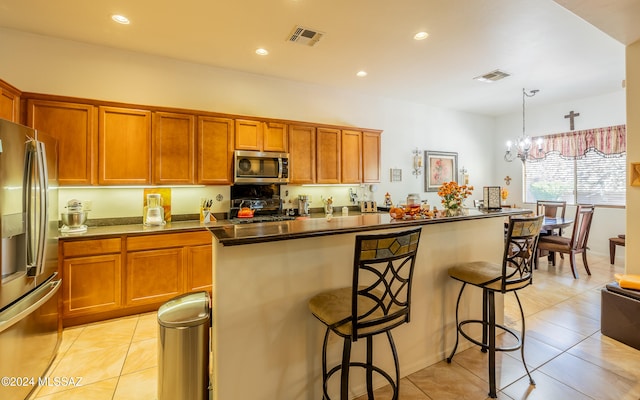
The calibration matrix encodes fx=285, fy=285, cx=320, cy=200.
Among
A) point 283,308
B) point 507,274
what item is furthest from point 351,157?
point 283,308

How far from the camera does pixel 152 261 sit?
3201 mm

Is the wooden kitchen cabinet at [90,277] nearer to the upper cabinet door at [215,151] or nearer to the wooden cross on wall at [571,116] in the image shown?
the upper cabinet door at [215,151]

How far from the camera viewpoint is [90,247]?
9.62ft

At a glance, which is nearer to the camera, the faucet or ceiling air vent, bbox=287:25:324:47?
ceiling air vent, bbox=287:25:324:47

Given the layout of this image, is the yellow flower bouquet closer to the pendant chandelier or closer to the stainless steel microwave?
the stainless steel microwave

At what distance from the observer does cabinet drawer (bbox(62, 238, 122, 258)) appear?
2852mm

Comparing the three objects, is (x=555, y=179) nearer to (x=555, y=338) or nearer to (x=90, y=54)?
(x=555, y=338)

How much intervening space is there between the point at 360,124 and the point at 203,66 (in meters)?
2.78

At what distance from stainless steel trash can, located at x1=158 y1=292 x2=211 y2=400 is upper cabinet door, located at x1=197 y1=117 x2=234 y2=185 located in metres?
2.33

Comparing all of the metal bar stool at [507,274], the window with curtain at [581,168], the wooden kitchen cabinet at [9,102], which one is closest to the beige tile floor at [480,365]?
the metal bar stool at [507,274]

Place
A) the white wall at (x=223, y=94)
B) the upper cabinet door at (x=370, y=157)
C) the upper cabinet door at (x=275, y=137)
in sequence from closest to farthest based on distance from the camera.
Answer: the white wall at (x=223, y=94) < the upper cabinet door at (x=275, y=137) < the upper cabinet door at (x=370, y=157)

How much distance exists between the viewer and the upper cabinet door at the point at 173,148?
349cm

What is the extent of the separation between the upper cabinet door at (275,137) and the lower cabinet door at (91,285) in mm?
2278

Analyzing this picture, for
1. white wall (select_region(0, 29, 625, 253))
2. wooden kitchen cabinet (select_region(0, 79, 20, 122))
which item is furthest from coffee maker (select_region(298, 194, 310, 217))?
wooden kitchen cabinet (select_region(0, 79, 20, 122))
